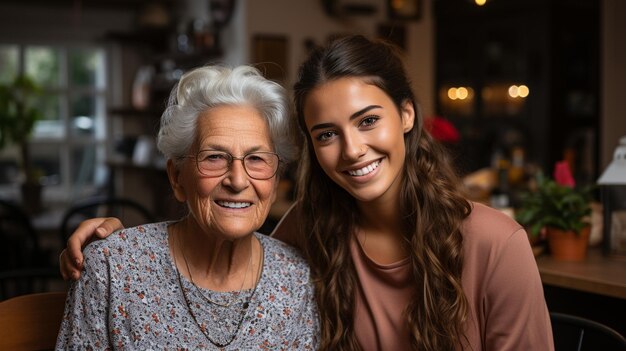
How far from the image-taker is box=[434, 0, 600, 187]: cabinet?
20.2 ft

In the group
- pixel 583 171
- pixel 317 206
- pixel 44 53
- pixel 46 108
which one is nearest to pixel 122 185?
pixel 46 108

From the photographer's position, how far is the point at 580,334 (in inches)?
65.5

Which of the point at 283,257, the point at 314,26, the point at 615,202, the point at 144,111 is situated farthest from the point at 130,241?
the point at 144,111

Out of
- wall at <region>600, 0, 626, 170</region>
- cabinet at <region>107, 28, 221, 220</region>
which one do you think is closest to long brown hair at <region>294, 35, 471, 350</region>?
cabinet at <region>107, 28, 221, 220</region>

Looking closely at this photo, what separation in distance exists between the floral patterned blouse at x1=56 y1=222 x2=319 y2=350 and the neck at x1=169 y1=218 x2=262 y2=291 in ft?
0.08

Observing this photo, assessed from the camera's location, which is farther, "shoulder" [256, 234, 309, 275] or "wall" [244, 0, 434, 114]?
"wall" [244, 0, 434, 114]

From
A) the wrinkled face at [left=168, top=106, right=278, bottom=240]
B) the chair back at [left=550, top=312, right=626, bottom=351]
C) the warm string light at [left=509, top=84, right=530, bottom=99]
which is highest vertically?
the warm string light at [left=509, top=84, right=530, bottom=99]

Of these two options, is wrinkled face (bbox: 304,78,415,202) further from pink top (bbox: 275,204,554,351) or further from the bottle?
the bottle

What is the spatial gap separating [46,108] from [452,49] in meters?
4.26

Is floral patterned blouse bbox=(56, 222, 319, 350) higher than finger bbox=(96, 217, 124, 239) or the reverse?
the reverse

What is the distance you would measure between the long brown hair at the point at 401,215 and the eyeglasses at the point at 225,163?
8.7 inches

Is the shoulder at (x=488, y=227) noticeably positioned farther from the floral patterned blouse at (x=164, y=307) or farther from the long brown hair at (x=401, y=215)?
the floral patterned blouse at (x=164, y=307)

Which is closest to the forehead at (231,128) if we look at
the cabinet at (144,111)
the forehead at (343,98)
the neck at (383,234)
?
the forehead at (343,98)

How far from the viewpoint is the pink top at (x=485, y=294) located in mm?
1506
